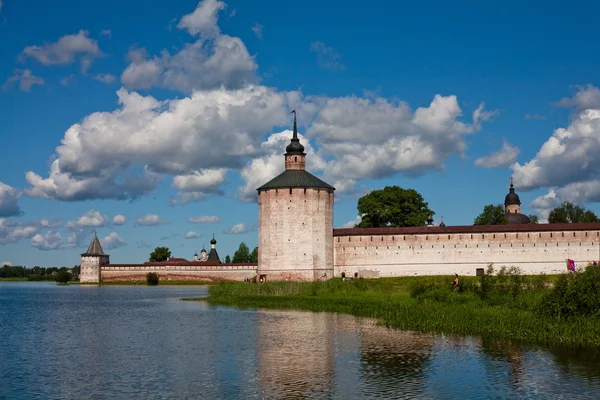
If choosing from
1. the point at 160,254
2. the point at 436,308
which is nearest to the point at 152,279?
the point at 160,254

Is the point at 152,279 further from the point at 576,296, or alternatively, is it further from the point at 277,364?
the point at 277,364

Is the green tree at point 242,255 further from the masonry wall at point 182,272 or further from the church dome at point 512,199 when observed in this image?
the church dome at point 512,199

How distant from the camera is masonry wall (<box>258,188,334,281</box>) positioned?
45000 millimetres

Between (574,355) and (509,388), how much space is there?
355 centimetres

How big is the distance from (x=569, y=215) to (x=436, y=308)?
47.4 m

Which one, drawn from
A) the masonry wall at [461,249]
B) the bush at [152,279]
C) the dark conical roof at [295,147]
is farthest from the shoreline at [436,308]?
the bush at [152,279]

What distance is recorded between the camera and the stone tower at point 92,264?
2586 inches

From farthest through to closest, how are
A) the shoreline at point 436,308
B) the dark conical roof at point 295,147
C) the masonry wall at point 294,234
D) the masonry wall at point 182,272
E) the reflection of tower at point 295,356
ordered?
the masonry wall at point 182,272 → the dark conical roof at point 295,147 → the masonry wall at point 294,234 → the shoreline at point 436,308 → the reflection of tower at point 295,356

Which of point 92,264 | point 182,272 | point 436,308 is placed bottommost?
point 436,308

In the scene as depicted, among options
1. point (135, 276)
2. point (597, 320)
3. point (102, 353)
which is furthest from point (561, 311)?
point (135, 276)

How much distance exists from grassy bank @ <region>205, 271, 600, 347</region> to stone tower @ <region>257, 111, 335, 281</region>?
9.85 meters

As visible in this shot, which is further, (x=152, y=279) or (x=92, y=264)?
(x=92, y=264)

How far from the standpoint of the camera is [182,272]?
2475 inches

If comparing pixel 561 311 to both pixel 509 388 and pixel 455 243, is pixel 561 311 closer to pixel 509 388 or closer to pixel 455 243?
pixel 509 388
